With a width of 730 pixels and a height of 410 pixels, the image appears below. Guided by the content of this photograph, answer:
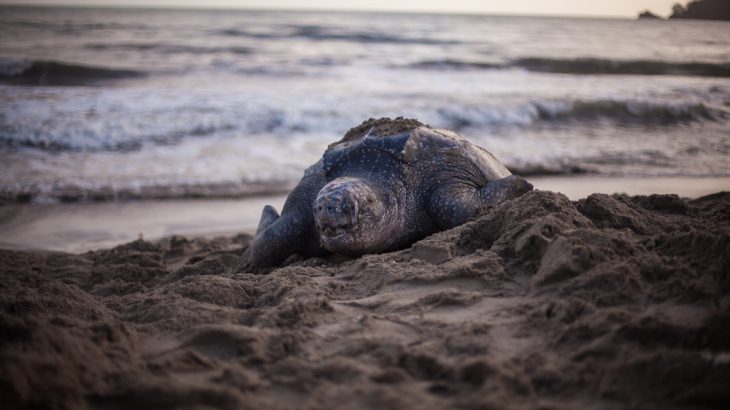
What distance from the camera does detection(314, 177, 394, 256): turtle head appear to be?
2.93 metres

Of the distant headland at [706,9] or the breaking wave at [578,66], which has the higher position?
the distant headland at [706,9]

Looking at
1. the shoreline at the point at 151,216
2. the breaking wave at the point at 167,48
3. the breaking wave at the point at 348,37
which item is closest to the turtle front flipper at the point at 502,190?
the shoreline at the point at 151,216

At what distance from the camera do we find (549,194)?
8.99 feet

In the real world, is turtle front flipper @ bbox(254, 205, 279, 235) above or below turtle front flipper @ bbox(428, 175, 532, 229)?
below

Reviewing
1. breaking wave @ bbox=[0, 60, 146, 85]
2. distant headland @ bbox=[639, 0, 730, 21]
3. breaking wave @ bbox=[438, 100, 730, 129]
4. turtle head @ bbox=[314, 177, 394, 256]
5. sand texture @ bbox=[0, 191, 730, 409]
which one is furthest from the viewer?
breaking wave @ bbox=[0, 60, 146, 85]

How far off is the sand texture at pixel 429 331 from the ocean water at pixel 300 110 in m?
3.82

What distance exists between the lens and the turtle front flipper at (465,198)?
3227 mm

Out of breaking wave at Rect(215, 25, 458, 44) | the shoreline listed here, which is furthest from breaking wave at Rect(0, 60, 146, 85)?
breaking wave at Rect(215, 25, 458, 44)

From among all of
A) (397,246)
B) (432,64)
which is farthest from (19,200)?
(432,64)

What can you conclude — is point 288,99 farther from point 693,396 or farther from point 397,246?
point 693,396

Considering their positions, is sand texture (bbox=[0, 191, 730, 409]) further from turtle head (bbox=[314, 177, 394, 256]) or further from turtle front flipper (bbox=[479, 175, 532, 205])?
turtle front flipper (bbox=[479, 175, 532, 205])

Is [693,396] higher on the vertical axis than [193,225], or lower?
higher

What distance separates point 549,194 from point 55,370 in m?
2.30

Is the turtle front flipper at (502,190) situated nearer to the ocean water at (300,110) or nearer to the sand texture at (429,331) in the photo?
the sand texture at (429,331)
